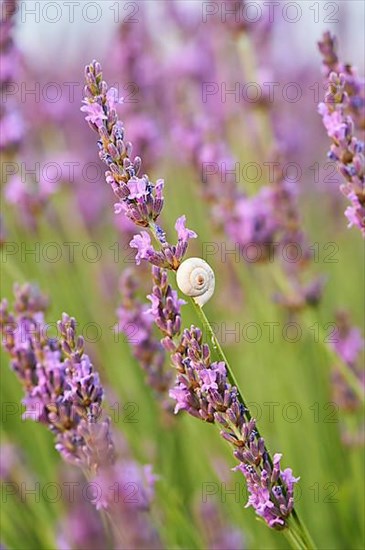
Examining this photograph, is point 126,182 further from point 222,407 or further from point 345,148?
point 345,148

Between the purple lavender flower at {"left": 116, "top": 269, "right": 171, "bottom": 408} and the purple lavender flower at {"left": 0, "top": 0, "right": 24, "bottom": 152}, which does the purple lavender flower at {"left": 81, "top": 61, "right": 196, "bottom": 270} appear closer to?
the purple lavender flower at {"left": 116, "top": 269, "right": 171, "bottom": 408}

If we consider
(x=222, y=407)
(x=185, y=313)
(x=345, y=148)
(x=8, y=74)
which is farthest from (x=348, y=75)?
(x=185, y=313)

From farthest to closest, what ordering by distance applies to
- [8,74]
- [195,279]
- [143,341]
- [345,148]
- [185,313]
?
[185,313]
[8,74]
[143,341]
[345,148]
[195,279]

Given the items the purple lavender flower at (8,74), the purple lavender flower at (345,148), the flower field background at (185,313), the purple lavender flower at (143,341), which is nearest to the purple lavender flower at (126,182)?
the flower field background at (185,313)

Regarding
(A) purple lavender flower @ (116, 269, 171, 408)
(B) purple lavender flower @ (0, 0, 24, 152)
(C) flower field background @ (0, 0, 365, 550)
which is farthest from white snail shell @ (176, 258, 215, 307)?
(B) purple lavender flower @ (0, 0, 24, 152)

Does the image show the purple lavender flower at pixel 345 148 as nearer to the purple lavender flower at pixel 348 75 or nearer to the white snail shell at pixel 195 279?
the purple lavender flower at pixel 348 75

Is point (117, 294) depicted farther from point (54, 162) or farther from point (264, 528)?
point (264, 528)
